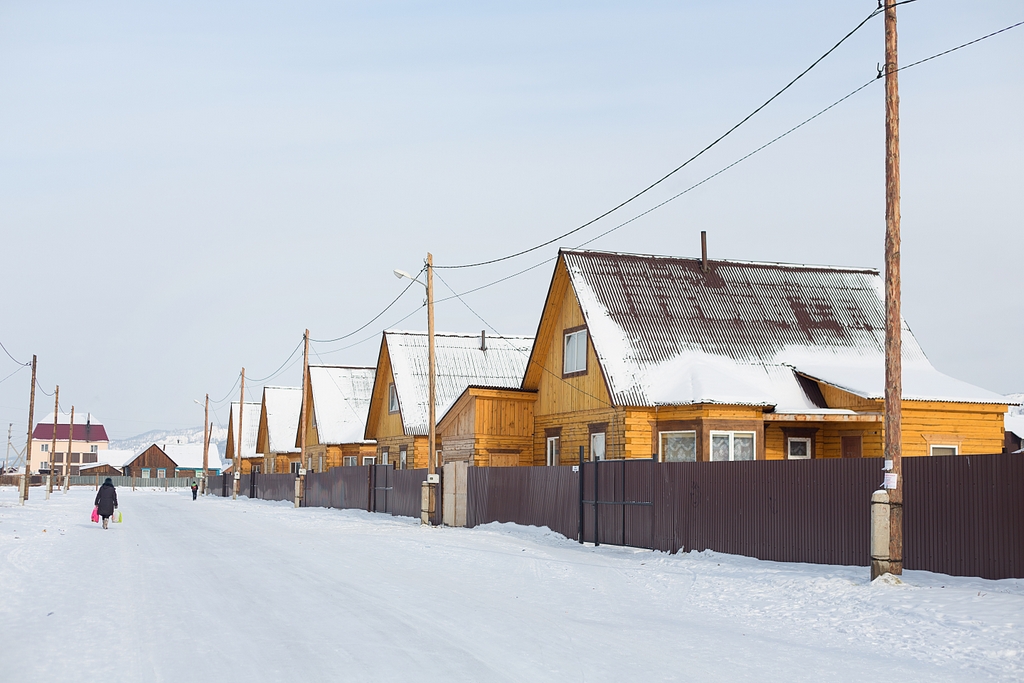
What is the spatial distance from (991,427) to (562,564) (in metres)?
16.1

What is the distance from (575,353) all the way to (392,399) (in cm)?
1858

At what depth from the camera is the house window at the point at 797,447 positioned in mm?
29531

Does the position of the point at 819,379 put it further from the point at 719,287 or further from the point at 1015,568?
the point at 1015,568

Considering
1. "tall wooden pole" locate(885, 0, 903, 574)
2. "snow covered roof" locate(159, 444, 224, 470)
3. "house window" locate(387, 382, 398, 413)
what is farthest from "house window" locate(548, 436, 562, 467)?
"snow covered roof" locate(159, 444, 224, 470)

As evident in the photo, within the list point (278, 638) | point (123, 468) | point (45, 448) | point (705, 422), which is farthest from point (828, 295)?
point (45, 448)

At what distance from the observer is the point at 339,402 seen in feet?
205

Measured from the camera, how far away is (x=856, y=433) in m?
28.6

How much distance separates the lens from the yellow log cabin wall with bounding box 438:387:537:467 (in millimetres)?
34594

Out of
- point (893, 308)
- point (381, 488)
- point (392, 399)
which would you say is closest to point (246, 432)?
point (392, 399)

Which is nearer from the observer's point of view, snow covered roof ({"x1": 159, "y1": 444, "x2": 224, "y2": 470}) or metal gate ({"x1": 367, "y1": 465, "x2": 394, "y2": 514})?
metal gate ({"x1": 367, "y1": 465, "x2": 394, "y2": 514})

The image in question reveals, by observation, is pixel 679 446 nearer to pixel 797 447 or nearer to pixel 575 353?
pixel 797 447

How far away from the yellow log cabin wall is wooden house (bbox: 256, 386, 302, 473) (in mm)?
38493

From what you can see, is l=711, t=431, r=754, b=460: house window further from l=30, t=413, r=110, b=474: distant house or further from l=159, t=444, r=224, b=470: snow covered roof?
l=30, t=413, r=110, b=474: distant house

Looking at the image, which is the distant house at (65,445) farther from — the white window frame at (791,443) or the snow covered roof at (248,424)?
the white window frame at (791,443)
